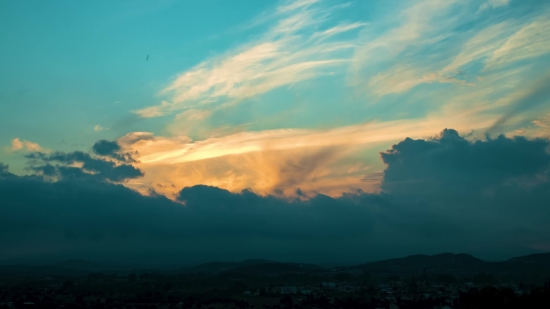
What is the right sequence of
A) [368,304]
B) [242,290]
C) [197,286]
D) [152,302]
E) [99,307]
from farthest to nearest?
[197,286] → [242,290] → [152,302] → [368,304] → [99,307]

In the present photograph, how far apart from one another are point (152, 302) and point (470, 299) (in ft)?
208

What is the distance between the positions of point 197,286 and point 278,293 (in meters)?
31.4

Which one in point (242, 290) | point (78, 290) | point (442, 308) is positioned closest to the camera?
point (442, 308)

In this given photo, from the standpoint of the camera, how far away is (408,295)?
411ft

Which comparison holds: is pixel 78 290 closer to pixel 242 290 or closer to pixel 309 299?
pixel 242 290

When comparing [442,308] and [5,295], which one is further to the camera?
[5,295]

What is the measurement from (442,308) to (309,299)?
109 feet

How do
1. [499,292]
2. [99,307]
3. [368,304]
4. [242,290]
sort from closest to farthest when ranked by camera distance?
[499,292] → [99,307] → [368,304] → [242,290]

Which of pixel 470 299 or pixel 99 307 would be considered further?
pixel 99 307

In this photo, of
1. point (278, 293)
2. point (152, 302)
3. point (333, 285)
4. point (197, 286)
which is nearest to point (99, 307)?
point (152, 302)

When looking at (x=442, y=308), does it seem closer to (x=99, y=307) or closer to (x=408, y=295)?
(x=408, y=295)

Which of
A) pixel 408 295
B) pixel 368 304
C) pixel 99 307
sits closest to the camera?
pixel 99 307

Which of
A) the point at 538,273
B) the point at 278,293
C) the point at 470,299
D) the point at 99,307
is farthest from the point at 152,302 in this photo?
the point at 538,273

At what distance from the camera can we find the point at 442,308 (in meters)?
90.8
